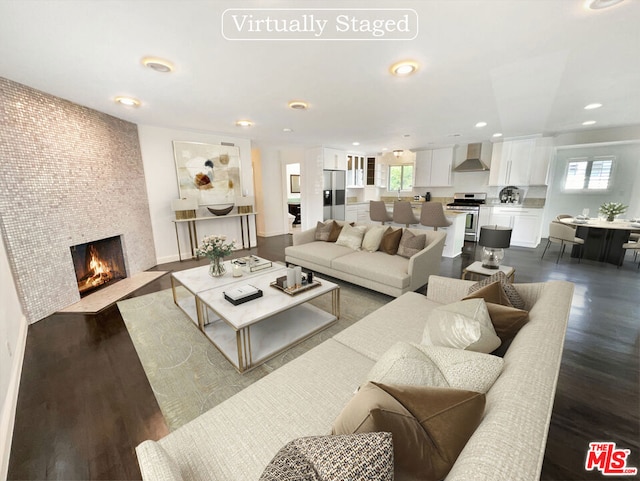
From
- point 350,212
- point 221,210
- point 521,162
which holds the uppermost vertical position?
point 521,162

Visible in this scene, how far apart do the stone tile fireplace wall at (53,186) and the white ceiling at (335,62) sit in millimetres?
254

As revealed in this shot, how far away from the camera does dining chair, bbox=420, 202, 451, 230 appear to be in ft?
15.2

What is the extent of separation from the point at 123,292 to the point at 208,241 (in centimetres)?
164

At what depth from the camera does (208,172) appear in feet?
16.1

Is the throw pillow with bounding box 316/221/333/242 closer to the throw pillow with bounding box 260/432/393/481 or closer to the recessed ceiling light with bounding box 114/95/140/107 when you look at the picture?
the recessed ceiling light with bounding box 114/95/140/107

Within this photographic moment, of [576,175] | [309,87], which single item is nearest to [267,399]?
[309,87]

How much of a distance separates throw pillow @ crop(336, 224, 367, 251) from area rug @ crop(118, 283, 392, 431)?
0.92 meters

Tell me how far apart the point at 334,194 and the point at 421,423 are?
6.34 m

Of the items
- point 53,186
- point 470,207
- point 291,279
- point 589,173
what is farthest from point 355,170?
point 53,186

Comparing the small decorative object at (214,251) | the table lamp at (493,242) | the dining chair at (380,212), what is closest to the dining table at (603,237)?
the table lamp at (493,242)

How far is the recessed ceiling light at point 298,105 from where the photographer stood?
10.2 ft

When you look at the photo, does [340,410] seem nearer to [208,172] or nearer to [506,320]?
[506,320]

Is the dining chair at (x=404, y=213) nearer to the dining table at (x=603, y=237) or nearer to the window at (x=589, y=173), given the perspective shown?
the dining table at (x=603, y=237)

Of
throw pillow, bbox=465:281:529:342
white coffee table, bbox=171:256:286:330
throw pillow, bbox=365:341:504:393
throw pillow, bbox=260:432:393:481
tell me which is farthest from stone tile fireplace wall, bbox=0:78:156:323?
throw pillow, bbox=465:281:529:342
